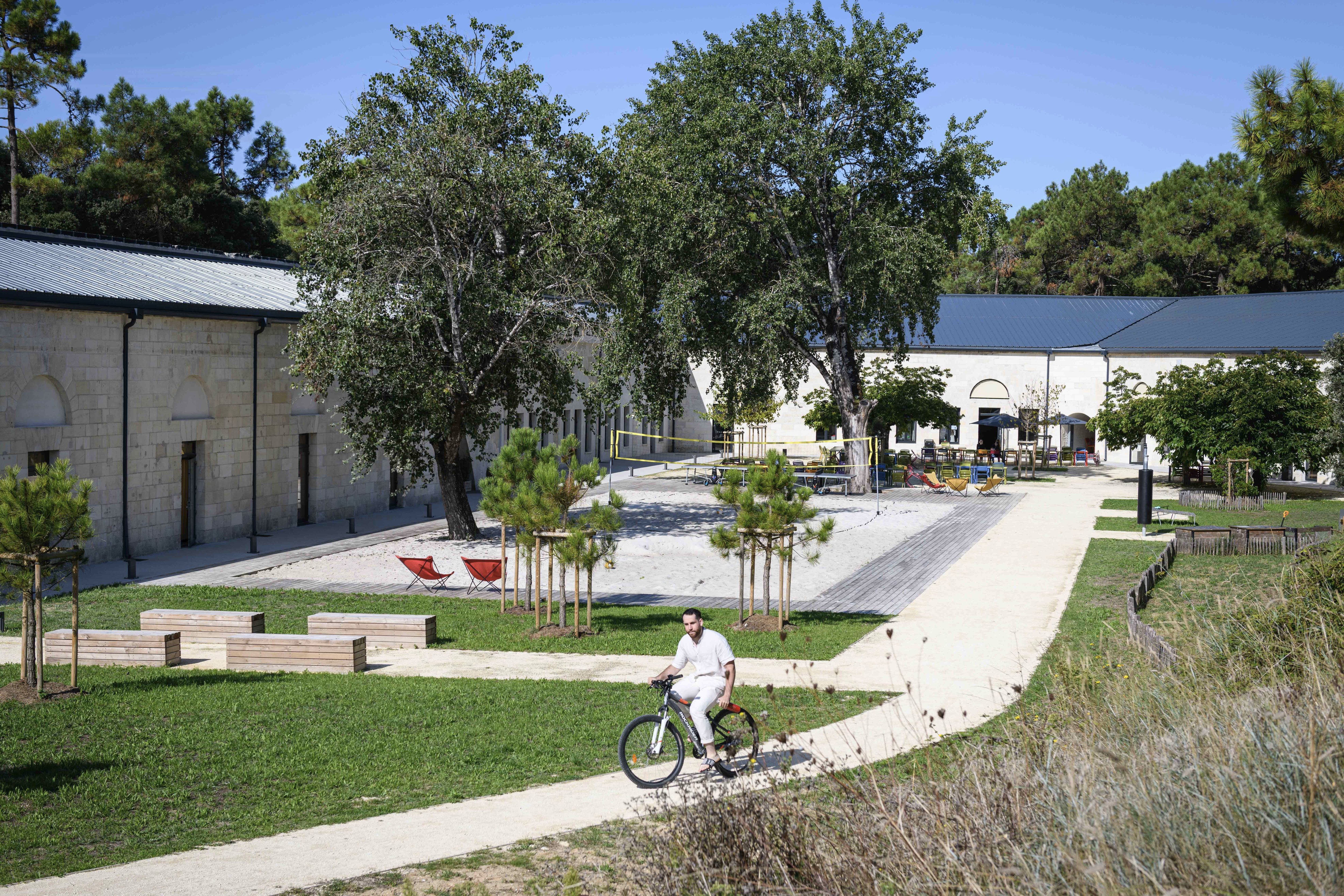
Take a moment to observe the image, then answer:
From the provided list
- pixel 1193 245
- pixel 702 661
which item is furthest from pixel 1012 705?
pixel 1193 245

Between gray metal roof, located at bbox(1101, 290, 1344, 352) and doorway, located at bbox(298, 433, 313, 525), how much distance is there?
1509 inches

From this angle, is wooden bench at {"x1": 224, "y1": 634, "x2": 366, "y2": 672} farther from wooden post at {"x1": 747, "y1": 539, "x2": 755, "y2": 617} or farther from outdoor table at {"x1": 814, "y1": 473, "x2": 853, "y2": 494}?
outdoor table at {"x1": 814, "y1": 473, "x2": 853, "y2": 494}

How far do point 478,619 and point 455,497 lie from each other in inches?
394

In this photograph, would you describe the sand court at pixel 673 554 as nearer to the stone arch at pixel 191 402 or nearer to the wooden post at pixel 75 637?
the stone arch at pixel 191 402

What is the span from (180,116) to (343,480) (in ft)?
98.0

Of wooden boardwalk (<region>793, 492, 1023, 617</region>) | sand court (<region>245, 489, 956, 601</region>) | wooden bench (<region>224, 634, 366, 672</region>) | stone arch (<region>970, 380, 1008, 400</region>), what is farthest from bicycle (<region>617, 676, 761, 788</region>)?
stone arch (<region>970, 380, 1008, 400</region>)

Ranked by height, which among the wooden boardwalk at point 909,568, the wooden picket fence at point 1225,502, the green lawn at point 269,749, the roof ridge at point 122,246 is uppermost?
the roof ridge at point 122,246

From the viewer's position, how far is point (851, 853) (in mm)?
6535

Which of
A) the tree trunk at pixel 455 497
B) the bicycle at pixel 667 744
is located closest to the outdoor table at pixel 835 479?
the tree trunk at pixel 455 497

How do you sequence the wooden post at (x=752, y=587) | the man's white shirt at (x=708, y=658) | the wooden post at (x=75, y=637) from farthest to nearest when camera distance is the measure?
the wooden post at (x=752, y=587) → the wooden post at (x=75, y=637) → the man's white shirt at (x=708, y=658)

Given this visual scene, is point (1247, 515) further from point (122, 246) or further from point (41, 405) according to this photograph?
point (122, 246)

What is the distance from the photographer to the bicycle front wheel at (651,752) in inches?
394

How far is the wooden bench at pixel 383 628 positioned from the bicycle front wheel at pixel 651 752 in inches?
285

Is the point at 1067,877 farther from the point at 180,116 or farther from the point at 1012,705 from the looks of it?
the point at 180,116
